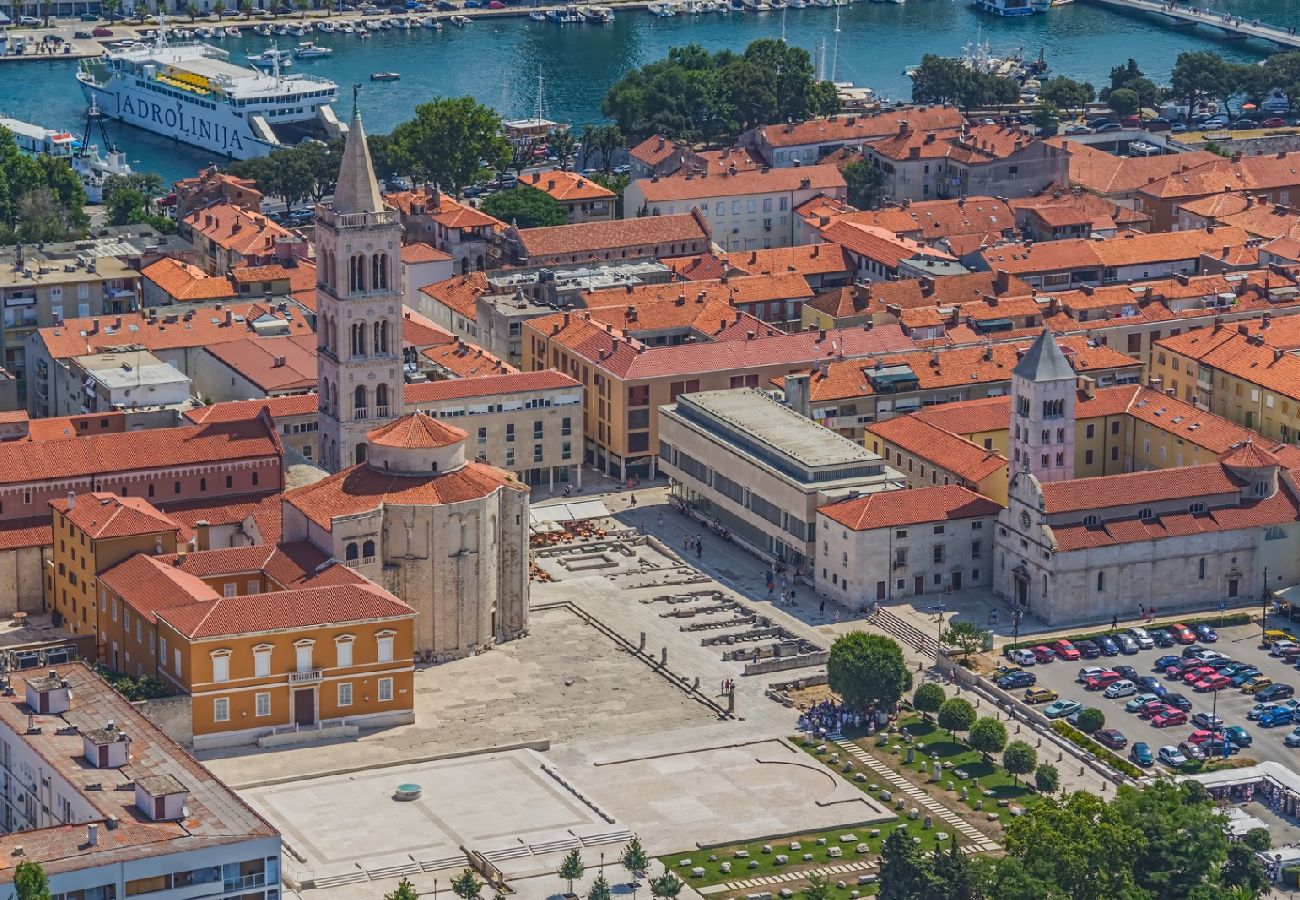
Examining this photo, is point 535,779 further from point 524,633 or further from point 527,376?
point 527,376

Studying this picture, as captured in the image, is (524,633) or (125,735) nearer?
(125,735)

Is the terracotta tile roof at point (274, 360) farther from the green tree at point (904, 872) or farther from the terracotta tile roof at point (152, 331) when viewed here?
the green tree at point (904, 872)

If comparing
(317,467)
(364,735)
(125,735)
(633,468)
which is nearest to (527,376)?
(633,468)

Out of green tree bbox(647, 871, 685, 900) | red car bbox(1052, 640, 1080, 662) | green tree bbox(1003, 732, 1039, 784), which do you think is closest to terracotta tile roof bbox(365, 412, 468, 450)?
red car bbox(1052, 640, 1080, 662)

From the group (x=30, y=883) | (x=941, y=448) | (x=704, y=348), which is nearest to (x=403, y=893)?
(x=30, y=883)

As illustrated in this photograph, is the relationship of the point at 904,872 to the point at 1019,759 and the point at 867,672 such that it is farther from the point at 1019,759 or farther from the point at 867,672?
the point at 867,672

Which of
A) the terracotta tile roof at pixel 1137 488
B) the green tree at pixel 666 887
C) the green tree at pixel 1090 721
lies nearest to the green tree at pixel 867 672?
the green tree at pixel 1090 721
